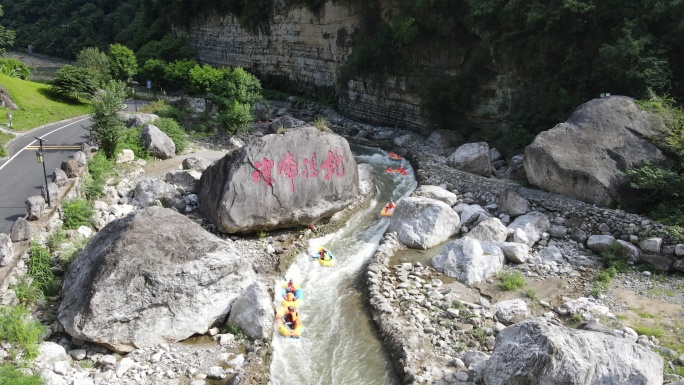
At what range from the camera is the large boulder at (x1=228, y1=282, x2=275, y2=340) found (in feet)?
45.9

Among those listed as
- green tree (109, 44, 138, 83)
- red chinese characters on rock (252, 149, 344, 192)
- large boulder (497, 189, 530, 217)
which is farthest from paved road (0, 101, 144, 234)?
green tree (109, 44, 138, 83)

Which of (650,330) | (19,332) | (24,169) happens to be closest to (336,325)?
(19,332)

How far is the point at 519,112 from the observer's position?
2722 centimetres

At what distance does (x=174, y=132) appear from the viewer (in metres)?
30.2

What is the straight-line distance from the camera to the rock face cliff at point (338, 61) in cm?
3206

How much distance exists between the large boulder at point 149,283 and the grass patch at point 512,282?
27.0ft

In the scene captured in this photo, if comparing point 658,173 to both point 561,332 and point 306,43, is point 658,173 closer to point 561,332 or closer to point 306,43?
point 561,332

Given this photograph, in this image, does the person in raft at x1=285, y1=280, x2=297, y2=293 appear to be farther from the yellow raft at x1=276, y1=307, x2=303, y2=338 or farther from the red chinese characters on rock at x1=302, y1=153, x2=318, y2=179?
the red chinese characters on rock at x1=302, y1=153, x2=318, y2=179

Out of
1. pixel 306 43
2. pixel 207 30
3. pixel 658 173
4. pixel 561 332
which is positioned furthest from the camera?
pixel 207 30

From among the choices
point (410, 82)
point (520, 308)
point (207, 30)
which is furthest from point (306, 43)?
point (520, 308)

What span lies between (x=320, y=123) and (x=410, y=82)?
1532cm

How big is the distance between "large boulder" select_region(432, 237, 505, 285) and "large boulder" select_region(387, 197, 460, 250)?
4.58 ft

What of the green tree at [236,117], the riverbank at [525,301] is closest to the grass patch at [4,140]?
the green tree at [236,117]

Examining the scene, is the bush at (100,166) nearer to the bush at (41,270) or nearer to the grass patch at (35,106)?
the bush at (41,270)
